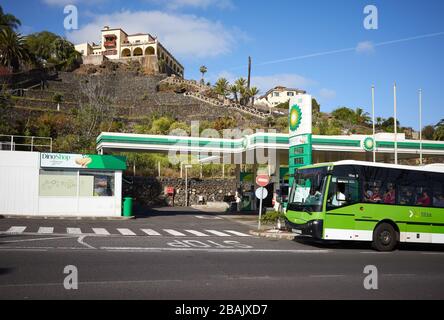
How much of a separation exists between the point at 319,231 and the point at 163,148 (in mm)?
17070

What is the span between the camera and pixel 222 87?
315 ft

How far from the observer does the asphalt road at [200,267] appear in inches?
330

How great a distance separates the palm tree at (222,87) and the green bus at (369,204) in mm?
79634

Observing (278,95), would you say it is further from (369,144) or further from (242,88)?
(369,144)

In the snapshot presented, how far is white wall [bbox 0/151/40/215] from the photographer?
2517cm

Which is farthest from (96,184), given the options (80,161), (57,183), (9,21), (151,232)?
(9,21)

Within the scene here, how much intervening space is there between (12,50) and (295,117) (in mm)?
64062

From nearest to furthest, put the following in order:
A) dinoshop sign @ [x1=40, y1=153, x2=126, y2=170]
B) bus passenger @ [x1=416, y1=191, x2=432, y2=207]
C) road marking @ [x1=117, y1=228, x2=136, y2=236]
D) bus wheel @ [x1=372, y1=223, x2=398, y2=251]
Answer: bus wheel @ [x1=372, y1=223, x2=398, y2=251] → bus passenger @ [x1=416, y1=191, x2=432, y2=207] → road marking @ [x1=117, y1=228, x2=136, y2=236] → dinoshop sign @ [x1=40, y1=153, x2=126, y2=170]

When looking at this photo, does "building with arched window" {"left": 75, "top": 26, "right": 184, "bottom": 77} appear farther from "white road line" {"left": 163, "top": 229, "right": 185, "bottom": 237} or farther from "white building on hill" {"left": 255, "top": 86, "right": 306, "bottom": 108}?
"white road line" {"left": 163, "top": 229, "right": 185, "bottom": 237}

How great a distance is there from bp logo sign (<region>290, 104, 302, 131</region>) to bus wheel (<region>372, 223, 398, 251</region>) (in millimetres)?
8216

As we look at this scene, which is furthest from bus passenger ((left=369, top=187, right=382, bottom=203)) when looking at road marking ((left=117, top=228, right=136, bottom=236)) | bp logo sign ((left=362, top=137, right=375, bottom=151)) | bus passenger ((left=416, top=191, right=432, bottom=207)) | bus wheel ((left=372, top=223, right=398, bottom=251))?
bp logo sign ((left=362, top=137, right=375, bottom=151))

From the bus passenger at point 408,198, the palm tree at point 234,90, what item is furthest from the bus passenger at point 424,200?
the palm tree at point 234,90

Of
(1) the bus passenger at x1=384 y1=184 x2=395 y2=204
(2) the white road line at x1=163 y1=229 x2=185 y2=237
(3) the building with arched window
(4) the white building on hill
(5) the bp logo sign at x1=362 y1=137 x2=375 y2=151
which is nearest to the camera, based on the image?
Answer: (1) the bus passenger at x1=384 y1=184 x2=395 y2=204

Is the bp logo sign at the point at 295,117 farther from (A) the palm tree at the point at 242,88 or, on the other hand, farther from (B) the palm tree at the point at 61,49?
(B) the palm tree at the point at 61,49
